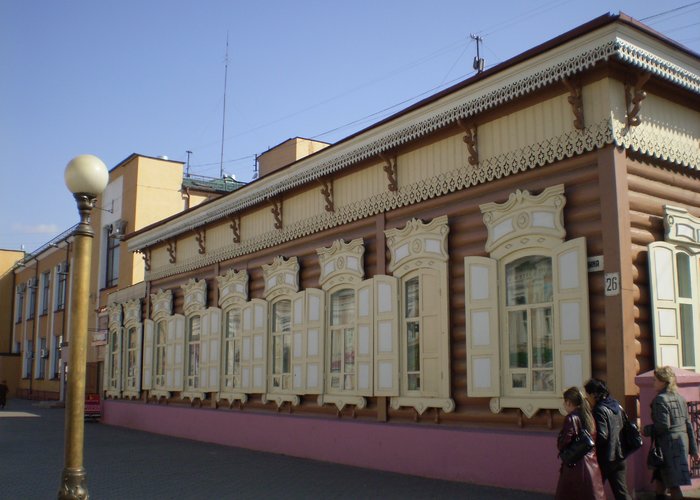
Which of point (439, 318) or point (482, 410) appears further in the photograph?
point (439, 318)

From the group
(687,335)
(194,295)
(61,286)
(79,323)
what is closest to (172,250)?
(194,295)

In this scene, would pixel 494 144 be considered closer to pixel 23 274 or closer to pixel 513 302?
pixel 513 302

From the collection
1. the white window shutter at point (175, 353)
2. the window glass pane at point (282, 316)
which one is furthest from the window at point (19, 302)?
the window glass pane at point (282, 316)

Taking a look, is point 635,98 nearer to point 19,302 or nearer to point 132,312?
point 132,312

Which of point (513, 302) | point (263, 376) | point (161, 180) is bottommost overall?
point (263, 376)

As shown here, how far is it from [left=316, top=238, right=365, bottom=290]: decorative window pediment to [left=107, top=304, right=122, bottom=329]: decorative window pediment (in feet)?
38.4

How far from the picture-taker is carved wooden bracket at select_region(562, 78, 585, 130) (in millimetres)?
9523

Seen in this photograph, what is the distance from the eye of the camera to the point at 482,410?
10617 mm

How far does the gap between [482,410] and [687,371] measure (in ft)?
9.20

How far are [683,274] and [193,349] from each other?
12.6 meters

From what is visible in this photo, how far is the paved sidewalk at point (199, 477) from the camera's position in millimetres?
10305

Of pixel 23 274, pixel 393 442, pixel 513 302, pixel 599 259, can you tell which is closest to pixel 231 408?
pixel 393 442

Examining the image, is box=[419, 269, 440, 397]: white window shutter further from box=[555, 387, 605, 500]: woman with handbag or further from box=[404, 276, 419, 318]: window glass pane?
box=[555, 387, 605, 500]: woman with handbag

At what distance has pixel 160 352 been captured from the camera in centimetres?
2100
